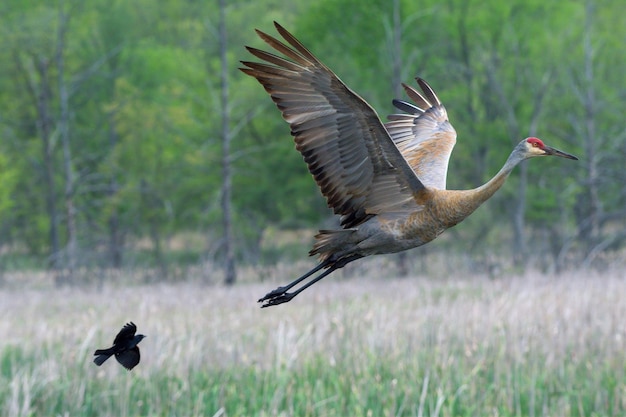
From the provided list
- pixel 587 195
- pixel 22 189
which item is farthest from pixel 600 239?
pixel 22 189

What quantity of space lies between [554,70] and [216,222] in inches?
401

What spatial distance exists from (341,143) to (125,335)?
1.14m

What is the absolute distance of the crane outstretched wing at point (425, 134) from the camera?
439cm

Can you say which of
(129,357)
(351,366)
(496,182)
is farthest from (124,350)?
(351,366)

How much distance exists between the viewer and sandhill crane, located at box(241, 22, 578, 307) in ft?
11.1

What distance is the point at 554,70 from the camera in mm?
23328

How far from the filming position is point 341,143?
3611 millimetres

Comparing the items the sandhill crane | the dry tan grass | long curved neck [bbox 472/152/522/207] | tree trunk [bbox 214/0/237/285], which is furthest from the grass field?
tree trunk [bbox 214/0/237/285]

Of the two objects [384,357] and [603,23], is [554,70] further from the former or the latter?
[384,357]

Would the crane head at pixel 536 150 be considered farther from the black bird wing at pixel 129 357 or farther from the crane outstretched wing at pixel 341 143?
the black bird wing at pixel 129 357

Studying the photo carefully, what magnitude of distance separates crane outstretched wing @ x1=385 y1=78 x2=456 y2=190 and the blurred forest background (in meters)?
15.1

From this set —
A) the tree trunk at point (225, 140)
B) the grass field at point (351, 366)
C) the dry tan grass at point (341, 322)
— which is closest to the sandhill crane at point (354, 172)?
the grass field at point (351, 366)

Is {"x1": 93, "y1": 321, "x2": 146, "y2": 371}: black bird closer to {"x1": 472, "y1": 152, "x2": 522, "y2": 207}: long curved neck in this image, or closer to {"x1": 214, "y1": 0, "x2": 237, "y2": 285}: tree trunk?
{"x1": 472, "y1": 152, "x2": 522, "y2": 207}: long curved neck

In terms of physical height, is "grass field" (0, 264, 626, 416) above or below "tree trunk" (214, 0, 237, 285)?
below
